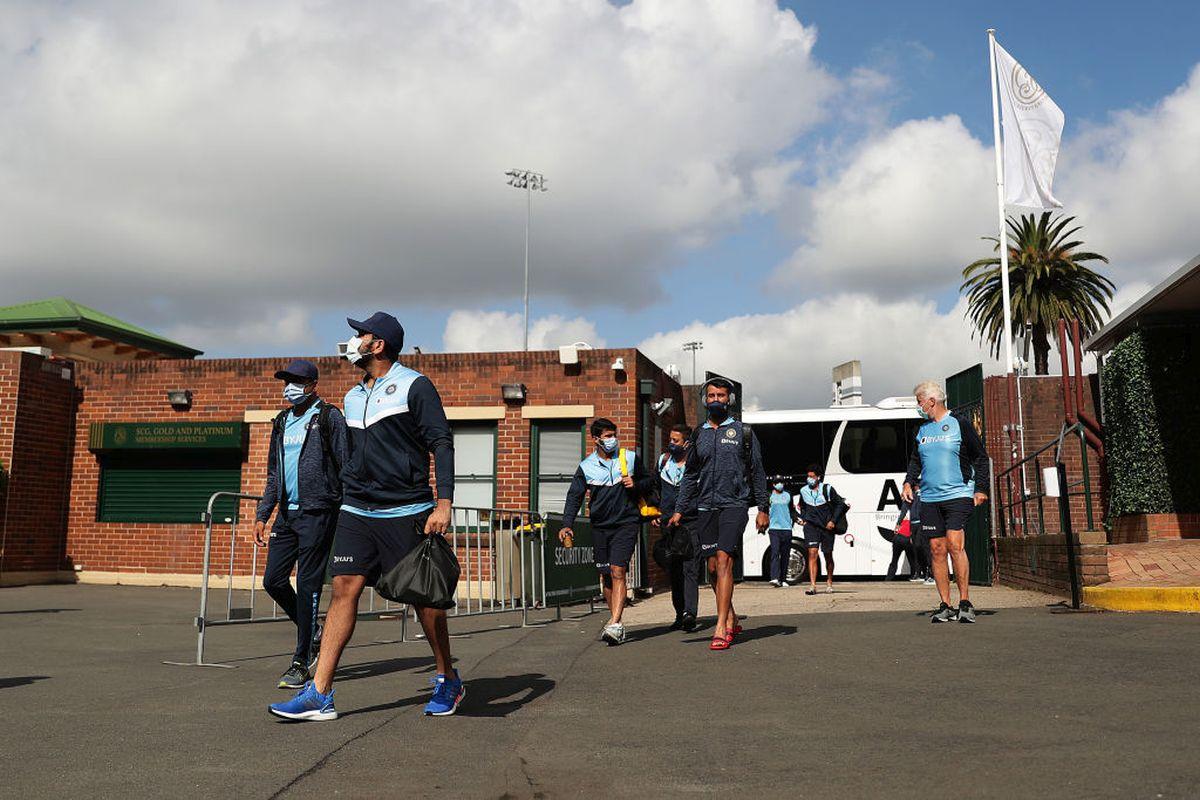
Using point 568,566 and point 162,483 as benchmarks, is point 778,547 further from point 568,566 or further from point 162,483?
point 162,483

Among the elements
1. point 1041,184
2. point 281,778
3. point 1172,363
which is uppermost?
point 1041,184

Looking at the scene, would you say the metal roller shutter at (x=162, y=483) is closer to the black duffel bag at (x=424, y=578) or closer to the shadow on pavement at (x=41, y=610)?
the shadow on pavement at (x=41, y=610)

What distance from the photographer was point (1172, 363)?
15586mm

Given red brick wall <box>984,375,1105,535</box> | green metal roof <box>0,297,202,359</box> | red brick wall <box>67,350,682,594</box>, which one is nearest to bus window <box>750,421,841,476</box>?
red brick wall <box>67,350,682,594</box>

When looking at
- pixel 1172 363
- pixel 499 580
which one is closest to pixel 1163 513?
→ pixel 1172 363

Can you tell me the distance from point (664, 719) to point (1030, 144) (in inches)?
812

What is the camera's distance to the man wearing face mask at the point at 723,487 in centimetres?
762

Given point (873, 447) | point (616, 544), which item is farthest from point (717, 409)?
point (873, 447)

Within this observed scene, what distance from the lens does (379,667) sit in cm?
725

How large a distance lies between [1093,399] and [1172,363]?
5.36m

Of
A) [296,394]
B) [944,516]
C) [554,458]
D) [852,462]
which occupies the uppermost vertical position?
[852,462]

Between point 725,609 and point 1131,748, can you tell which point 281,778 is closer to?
point 1131,748

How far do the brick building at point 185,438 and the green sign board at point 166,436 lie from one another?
2 cm

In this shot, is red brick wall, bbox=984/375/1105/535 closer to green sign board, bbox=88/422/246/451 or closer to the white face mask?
green sign board, bbox=88/422/246/451
